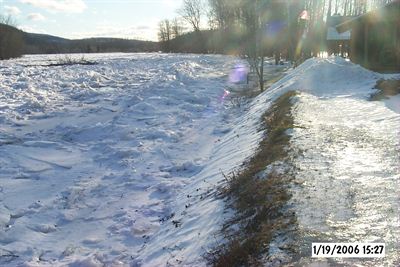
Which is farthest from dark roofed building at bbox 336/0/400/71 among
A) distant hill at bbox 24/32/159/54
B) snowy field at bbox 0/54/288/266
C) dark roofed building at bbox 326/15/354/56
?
distant hill at bbox 24/32/159/54

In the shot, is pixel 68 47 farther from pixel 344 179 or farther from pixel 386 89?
pixel 344 179

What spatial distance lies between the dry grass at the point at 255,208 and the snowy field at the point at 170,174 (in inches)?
6.8

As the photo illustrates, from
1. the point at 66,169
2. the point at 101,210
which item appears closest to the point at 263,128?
the point at 101,210

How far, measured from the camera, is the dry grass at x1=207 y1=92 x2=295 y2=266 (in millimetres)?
3708

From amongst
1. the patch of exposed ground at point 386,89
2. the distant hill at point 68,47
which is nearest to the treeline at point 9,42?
the distant hill at point 68,47

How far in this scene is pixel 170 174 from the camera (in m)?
8.20

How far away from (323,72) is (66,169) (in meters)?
9.65

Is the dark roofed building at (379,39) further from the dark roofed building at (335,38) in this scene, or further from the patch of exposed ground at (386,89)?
the dark roofed building at (335,38)

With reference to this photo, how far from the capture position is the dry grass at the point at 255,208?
12.2 feet

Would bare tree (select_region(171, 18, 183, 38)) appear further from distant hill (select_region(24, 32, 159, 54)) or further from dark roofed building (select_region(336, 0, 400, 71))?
dark roofed building (select_region(336, 0, 400, 71))

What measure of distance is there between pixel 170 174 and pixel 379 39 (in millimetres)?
14425

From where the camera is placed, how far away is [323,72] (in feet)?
45.5

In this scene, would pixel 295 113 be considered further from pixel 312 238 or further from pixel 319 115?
pixel 312 238

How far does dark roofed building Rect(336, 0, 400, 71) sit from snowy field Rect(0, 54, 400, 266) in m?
4.56
